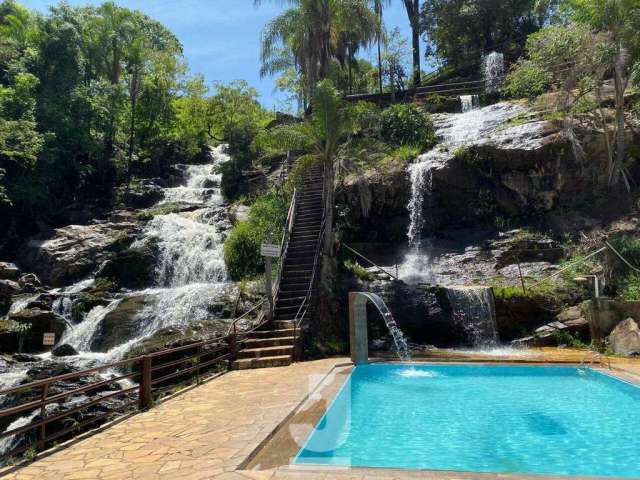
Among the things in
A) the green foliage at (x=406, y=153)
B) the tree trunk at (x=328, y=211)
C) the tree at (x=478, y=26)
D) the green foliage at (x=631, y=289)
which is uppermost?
the tree at (x=478, y=26)

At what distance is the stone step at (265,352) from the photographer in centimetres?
1283

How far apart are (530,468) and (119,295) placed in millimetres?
16358

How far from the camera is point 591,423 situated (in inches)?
297

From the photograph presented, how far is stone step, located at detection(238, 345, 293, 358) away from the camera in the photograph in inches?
505

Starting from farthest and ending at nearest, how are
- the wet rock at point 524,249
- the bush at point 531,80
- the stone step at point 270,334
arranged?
the bush at point 531,80, the wet rock at point 524,249, the stone step at point 270,334

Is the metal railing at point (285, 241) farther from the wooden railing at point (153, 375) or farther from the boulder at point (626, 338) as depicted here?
the boulder at point (626, 338)

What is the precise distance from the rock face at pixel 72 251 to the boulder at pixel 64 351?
662 cm

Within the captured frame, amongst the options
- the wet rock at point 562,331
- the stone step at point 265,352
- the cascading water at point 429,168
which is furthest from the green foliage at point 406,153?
the stone step at point 265,352

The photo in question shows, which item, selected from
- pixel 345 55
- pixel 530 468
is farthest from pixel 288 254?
pixel 345 55

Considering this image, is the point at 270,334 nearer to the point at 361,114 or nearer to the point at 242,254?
the point at 242,254

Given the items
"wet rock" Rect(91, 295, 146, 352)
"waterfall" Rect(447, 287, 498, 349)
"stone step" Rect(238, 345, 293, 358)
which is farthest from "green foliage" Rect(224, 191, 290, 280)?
"waterfall" Rect(447, 287, 498, 349)

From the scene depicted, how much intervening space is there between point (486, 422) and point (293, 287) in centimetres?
939

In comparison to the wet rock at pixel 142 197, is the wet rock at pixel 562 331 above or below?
below

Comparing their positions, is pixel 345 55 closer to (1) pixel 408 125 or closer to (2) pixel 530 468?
(1) pixel 408 125
